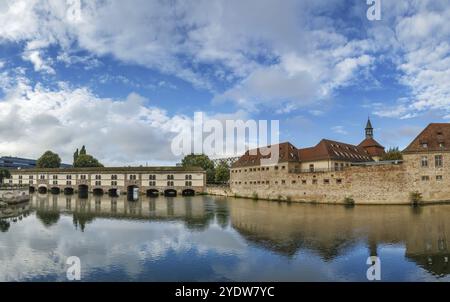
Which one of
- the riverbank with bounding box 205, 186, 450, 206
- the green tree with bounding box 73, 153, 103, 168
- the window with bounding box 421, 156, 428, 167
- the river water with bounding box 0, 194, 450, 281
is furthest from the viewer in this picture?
the green tree with bounding box 73, 153, 103, 168

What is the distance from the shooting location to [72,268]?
16016mm

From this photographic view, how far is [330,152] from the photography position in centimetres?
4791

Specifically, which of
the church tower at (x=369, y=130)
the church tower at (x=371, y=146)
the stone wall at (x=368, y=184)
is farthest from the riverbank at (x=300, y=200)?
the church tower at (x=369, y=130)

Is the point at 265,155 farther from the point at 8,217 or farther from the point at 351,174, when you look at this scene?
the point at 8,217

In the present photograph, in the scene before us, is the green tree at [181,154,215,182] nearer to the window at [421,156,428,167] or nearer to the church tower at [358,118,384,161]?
the church tower at [358,118,384,161]

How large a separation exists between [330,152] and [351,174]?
737cm

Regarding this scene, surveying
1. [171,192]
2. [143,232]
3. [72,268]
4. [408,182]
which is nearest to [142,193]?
[171,192]

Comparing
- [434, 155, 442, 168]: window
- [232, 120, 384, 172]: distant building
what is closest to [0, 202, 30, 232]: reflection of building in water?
[232, 120, 384, 172]: distant building

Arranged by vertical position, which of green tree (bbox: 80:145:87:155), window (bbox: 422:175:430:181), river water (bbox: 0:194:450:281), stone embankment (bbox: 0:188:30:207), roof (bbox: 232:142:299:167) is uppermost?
green tree (bbox: 80:145:87:155)

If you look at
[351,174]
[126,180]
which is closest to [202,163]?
[126,180]

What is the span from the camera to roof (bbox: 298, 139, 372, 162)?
4790 centimetres
